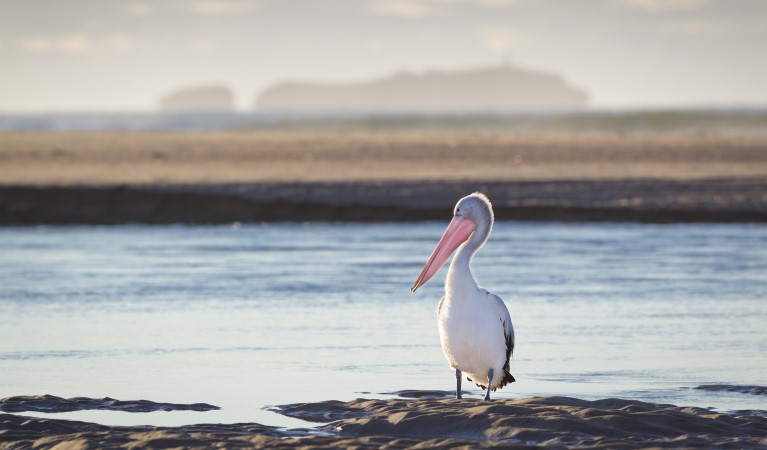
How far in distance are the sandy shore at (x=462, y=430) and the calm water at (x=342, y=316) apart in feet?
1.67

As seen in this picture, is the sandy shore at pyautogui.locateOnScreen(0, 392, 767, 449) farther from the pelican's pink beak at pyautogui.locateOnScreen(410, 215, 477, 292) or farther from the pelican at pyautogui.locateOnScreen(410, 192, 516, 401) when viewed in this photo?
the pelican's pink beak at pyautogui.locateOnScreen(410, 215, 477, 292)

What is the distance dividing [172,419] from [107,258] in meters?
9.74

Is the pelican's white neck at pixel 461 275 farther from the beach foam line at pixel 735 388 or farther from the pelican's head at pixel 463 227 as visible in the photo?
the beach foam line at pixel 735 388

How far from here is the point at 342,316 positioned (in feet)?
42.0

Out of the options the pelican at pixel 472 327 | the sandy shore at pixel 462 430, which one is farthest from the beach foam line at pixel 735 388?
the pelican at pixel 472 327

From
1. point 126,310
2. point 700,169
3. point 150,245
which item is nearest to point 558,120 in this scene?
point 700,169

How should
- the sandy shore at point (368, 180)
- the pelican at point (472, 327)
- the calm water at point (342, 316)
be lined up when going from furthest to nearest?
the sandy shore at point (368, 180) < the calm water at point (342, 316) < the pelican at point (472, 327)

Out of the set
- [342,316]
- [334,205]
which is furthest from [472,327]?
[334,205]

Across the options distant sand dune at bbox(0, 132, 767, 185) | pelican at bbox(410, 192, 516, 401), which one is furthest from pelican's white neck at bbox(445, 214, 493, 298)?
distant sand dune at bbox(0, 132, 767, 185)

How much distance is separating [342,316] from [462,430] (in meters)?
5.05

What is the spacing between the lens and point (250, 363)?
10.4m

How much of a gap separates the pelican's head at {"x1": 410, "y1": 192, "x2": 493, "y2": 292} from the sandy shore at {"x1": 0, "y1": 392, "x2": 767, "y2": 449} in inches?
46.0

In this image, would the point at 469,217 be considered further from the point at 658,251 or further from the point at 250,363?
the point at 658,251

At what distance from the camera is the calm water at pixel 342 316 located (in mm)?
9656
